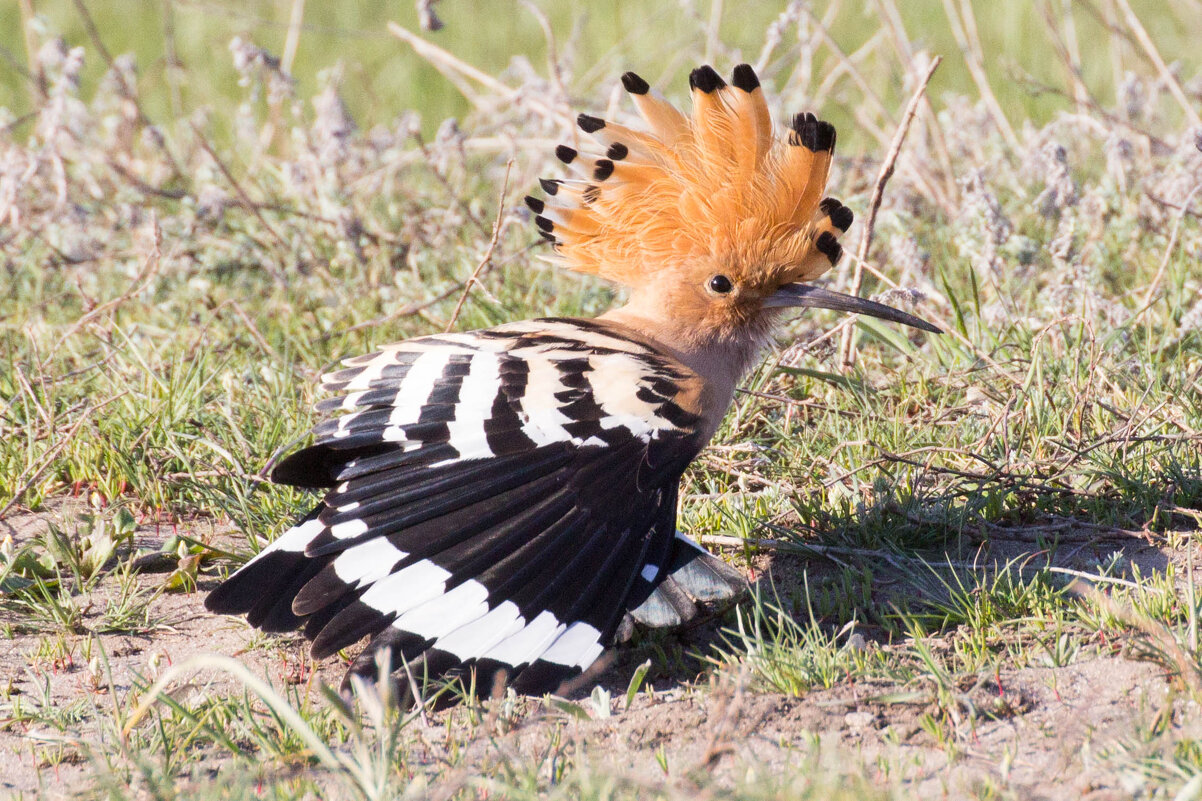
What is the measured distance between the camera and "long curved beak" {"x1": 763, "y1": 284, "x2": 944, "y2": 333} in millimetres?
2223

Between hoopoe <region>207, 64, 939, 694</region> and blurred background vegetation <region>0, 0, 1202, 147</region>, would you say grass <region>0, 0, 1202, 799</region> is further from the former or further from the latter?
blurred background vegetation <region>0, 0, 1202, 147</region>

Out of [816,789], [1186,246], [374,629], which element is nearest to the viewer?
[816,789]

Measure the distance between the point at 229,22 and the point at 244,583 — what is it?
504cm

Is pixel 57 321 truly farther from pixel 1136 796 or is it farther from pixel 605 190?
pixel 1136 796

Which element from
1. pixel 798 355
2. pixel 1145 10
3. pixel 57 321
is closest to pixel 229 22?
pixel 57 321

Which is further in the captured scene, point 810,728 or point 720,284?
point 720,284

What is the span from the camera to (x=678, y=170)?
2209 millimetres

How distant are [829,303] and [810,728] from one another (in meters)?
0.81

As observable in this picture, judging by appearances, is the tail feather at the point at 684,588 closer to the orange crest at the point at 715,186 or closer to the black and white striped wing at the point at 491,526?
the black and white striped wing at the point at 491,526

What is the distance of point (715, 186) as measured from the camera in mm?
2189

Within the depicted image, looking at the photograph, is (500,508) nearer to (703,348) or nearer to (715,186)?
(703,348)

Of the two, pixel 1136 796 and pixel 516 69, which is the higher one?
pixel 516 69

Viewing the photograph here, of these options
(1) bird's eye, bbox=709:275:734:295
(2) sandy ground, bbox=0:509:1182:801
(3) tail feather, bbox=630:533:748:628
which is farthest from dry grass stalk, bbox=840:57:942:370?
(2) sandy ground, bbox=0:509:1182:801

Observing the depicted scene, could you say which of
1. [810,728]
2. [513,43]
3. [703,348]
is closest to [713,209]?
[703,348]
